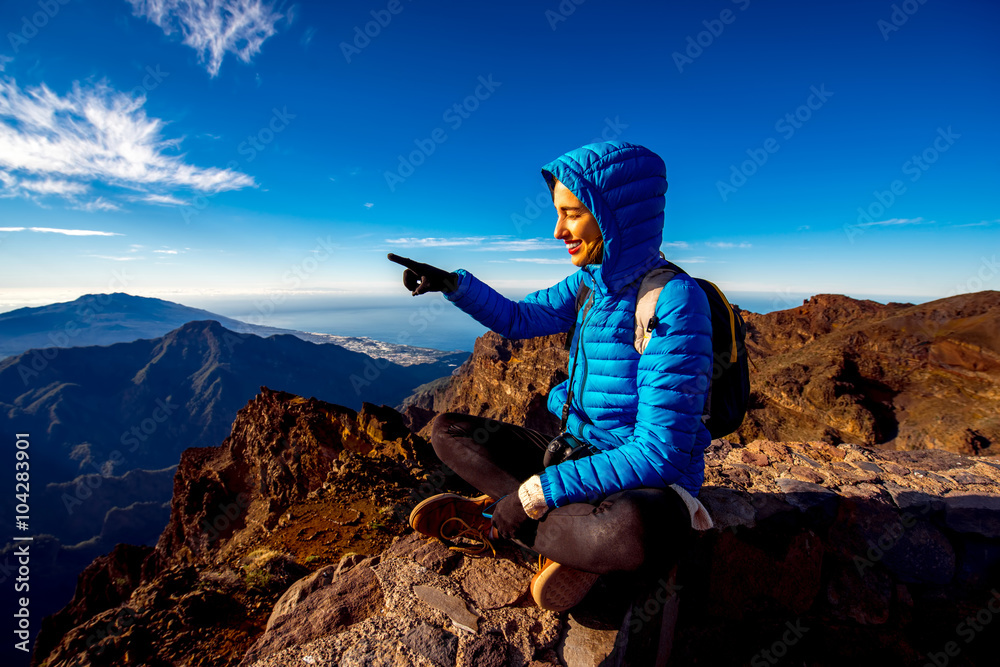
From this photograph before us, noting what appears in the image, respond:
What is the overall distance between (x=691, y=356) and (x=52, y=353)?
18361 cm

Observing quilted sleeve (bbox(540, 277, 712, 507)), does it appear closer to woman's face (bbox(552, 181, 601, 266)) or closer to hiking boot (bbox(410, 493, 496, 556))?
woman's face (bbox(552, 181, 601, 266))

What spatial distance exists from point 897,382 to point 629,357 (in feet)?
71.5

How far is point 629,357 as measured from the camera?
7.73 ft

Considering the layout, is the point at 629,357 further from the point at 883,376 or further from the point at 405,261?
the point at 883,376

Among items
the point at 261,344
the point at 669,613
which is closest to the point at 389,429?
the point at 669,613

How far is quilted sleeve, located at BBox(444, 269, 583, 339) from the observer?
3180mm

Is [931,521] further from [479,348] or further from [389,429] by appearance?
[479,348]

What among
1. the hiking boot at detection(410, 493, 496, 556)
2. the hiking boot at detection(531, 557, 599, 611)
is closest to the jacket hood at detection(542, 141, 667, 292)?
the hiking boot at detection(531, 557, 599, 611)

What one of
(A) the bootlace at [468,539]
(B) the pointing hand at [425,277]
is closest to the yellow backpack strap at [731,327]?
(B) the pointing hand at [425,277]

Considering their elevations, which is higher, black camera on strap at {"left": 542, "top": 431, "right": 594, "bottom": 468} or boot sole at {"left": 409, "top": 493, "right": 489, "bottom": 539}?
black camera on strap at {"left": 542, "top": 431, "right": 594, "bottom": 468}

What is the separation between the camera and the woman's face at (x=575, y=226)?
244 centimetres

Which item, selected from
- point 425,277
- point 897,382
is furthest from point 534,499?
point 897,382

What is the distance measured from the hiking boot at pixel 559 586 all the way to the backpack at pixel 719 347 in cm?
112

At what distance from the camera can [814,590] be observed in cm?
328
